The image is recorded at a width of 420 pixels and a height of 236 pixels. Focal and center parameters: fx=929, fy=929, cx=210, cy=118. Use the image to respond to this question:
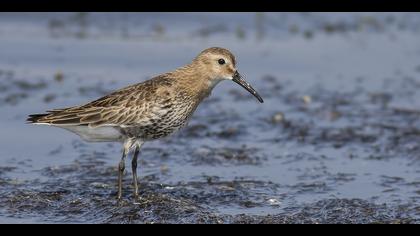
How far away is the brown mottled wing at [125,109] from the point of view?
30.7 ft

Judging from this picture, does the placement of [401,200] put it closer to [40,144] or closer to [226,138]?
[226,138]

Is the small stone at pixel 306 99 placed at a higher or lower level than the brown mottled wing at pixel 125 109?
higher

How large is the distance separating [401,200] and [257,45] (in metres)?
6.77

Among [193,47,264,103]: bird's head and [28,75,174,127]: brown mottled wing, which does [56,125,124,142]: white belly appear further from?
[193,47,264,103]: bird's head

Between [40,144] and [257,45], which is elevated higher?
[257,45]

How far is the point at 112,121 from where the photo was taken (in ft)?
30.9

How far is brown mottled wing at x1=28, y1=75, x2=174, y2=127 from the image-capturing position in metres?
9.36

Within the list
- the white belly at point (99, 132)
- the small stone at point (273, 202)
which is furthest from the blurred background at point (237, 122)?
the white belly at point (99, 132)

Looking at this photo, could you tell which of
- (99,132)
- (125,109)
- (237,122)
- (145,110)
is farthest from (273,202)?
(237,122)

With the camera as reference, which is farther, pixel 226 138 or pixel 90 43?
pixel 90 43

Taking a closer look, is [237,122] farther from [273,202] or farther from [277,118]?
[273,202]

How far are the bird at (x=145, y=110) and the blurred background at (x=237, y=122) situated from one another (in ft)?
1.87

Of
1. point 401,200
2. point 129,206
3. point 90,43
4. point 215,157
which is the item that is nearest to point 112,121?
point 129,206

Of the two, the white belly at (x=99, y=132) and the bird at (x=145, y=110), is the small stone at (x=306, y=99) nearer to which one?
the bird at (x=145, y=110)
